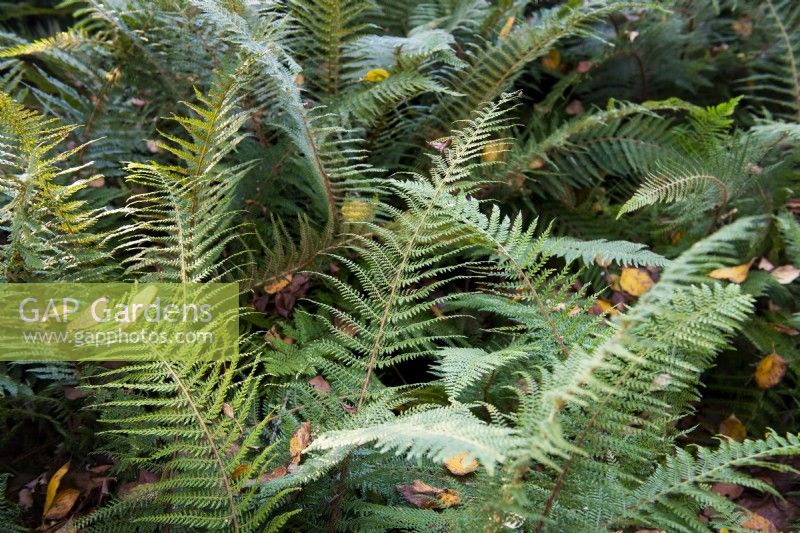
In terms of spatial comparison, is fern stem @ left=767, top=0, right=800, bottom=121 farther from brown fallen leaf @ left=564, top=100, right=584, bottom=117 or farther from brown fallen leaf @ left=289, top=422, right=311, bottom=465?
brown fallen leaf @ left=289, top=422, right=311, bottom=465

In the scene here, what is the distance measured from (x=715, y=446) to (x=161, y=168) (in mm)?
1781

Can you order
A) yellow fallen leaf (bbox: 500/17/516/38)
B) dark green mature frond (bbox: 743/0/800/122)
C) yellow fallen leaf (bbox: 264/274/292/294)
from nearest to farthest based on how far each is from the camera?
1. yellow fallen leaf (bbox: 264/274/292/294)
2. yellow fallen leaf (bbox: 500/17/516/38)
3. dark green mature frond (bbox: 743/0/800/122)

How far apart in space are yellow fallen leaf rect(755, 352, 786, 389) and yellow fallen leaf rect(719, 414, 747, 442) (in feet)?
0.45

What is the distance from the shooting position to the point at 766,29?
9.86 ft

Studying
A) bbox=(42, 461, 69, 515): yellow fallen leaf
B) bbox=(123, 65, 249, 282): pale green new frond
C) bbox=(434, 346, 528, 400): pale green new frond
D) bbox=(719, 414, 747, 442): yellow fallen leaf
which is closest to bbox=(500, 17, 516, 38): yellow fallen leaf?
bbox=(123, 65, 249, 282): pale green new frond

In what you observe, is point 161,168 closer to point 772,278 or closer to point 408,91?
point 408,91

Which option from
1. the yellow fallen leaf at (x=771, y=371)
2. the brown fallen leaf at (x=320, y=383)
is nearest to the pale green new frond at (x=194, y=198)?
the brown fallen leaf at (x=320, y=383)

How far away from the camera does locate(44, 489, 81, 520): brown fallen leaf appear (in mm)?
1760

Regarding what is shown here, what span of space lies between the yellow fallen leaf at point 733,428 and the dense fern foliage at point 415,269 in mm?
11

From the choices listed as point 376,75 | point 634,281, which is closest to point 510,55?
point 376,75

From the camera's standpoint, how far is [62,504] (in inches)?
70.0

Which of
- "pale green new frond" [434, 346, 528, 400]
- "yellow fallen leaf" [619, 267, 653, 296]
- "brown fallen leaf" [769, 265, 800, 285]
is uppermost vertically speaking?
"pale green new frond" [434, 346, 528, 400]

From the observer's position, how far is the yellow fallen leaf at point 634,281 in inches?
92.0

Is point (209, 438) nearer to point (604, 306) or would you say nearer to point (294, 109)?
point (294, 109)
